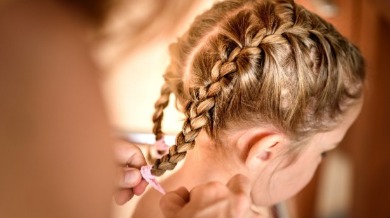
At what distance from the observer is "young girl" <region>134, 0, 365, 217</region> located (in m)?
0.49

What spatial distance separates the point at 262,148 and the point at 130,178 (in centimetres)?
15

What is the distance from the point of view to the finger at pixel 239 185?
52cm

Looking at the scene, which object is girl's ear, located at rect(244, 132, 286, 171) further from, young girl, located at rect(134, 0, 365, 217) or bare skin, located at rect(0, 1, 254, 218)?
bare skin, located at rect(0, 1, 254, 218)

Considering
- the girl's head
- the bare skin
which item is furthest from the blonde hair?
the bare skin

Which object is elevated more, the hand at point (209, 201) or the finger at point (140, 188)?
the finger at point (140, 188)

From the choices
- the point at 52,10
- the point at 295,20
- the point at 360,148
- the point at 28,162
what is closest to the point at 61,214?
the point at 28,162

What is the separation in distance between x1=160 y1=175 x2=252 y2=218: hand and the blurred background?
0.09m

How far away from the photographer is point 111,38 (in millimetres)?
532

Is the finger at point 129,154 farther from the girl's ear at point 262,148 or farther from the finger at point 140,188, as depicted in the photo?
the girl's ear at point 262,148

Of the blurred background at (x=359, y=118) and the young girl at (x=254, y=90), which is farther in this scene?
the blurred background at (x=359, y=118)

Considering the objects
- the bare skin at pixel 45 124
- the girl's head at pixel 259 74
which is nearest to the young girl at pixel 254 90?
the girl's head at pixel 259 74

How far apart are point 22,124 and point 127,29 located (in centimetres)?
20

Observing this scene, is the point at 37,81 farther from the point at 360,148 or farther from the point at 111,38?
the point at 360,148

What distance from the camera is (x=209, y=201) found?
505mm
